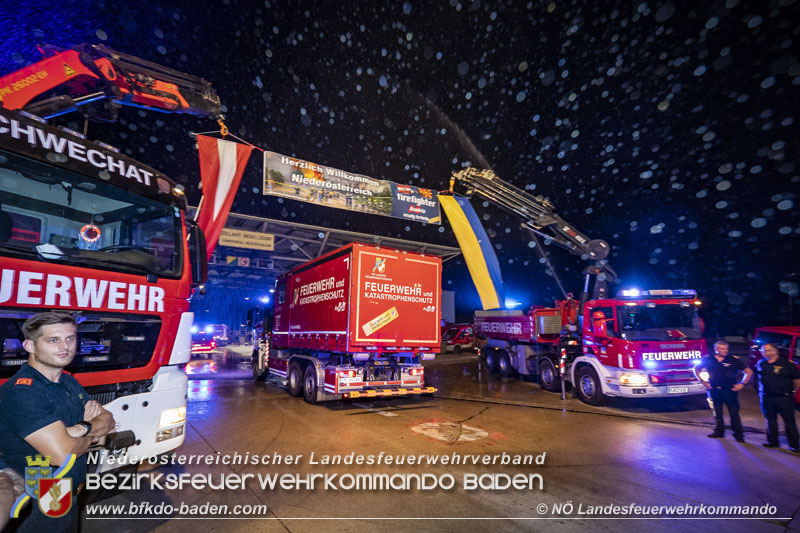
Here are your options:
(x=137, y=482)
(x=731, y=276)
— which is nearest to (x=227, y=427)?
(x=137, y=482)

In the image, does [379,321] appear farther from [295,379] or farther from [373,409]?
[295,379]

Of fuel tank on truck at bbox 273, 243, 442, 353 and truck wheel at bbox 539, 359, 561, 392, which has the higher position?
fuel tank on truck at bbox 273, 243, 442, 353

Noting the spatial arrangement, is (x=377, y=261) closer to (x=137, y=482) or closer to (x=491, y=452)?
(x=491, y=452)

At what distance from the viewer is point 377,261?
847 cm

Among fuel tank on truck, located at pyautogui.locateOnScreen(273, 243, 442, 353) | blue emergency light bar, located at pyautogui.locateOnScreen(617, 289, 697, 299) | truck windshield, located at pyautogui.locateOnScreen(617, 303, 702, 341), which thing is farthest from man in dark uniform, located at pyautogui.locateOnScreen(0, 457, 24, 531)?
blue emergency light bar, located at pyautogui.locateOnScreen(617, 289, 697, 299)

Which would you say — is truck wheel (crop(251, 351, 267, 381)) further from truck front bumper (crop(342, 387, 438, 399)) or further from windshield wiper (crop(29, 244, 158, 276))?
windshield wiper (crop(29, 244, 158, 276))

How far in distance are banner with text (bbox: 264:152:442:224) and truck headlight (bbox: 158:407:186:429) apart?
10.6 meters

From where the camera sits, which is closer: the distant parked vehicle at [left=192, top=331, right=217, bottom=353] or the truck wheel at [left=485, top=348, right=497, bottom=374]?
the truck wheel at [left=485, top=348, right=497, bottom=374]

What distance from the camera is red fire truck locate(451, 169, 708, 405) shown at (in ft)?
27.5

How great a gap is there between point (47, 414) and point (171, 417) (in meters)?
1.98

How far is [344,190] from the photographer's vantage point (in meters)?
14.8

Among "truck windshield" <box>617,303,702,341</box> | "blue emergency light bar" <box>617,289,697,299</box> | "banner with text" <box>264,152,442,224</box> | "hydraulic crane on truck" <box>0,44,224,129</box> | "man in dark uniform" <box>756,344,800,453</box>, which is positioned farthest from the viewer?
"banner with text" <box>264,152,442,224</box>

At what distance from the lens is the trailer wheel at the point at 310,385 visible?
9.06m

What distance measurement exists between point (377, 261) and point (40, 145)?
583 centimetres
